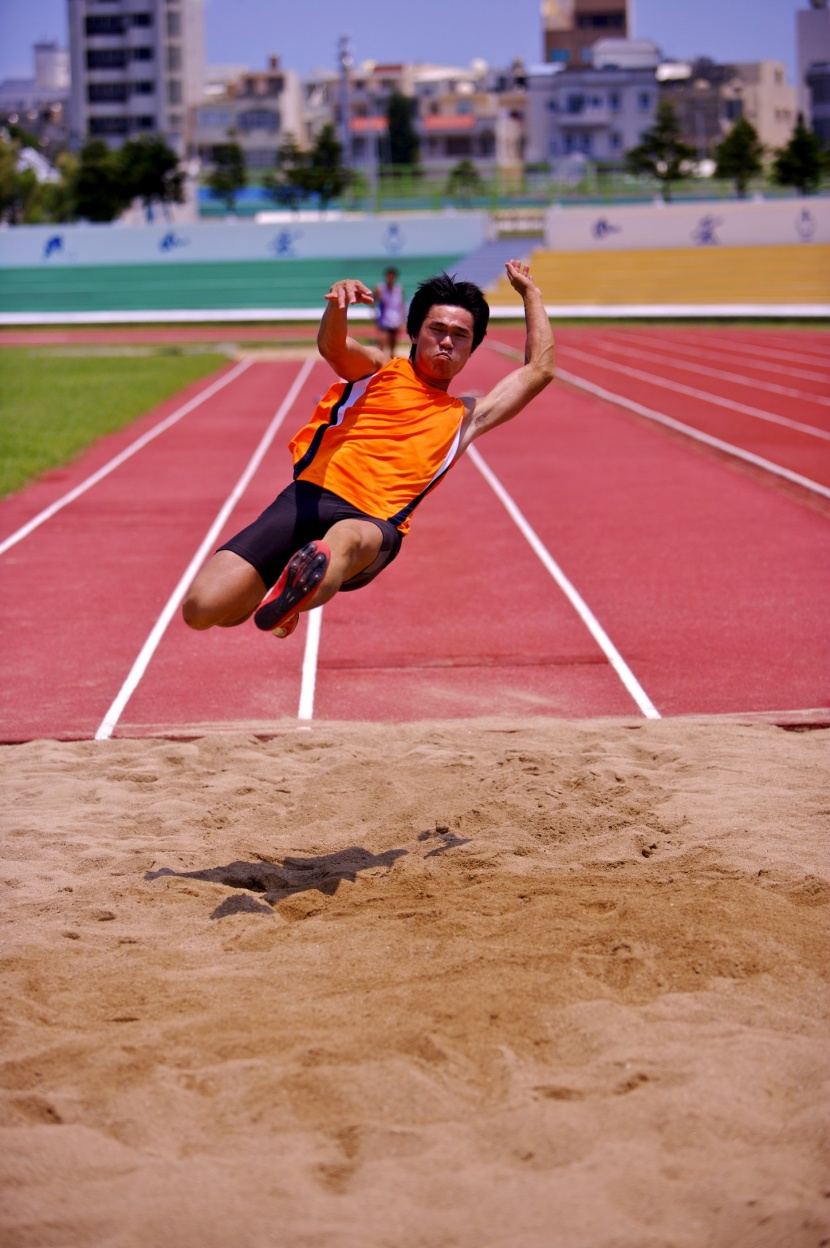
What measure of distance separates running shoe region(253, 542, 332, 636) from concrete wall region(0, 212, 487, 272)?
3778 centimetres

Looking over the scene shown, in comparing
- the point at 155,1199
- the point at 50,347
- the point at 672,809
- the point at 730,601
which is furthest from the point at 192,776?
the point at 50,347

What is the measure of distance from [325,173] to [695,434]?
41.6m

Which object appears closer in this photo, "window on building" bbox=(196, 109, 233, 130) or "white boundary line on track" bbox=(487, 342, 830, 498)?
"white boundary line on track" bbox=(487, 342, 830, 498)

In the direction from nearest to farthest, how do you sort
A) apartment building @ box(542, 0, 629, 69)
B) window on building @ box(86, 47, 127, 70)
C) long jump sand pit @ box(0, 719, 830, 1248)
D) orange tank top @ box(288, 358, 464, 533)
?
1. long jump sand pit @ box(0, 719, 830, 1248)
2. orange tank top @ box(288, 358, 464, 533)
3. window on building @ box(86, 47, 127, 70)
4. apartment building @ box(542, 0, 629, 69)

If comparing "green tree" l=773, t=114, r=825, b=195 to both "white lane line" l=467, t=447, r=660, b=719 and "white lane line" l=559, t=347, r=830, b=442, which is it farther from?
"white lane line" l=467, t=447, r=660, b=719

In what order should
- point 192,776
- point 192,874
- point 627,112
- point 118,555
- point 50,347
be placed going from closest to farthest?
point 192,874
point 192,776
point 118,555
point 50,347
point 627,112

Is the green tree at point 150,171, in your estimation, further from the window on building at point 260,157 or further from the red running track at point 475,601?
the red running track at point 475,601

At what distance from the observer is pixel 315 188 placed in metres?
53.2

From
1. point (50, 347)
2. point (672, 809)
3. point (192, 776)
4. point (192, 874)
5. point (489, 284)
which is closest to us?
point (192, 874)

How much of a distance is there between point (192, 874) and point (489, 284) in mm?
34945

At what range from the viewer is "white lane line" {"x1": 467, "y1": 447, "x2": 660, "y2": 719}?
6488 mm

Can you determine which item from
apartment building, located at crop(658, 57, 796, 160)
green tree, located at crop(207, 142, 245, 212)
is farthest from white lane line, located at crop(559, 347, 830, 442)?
apartment building, located at crop(658, 57, 796, 160)

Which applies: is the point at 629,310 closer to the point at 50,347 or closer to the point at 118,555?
the point at 50,347

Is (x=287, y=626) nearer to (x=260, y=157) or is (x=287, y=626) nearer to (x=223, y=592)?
(x=223, y=592)
